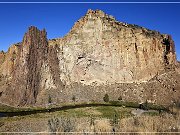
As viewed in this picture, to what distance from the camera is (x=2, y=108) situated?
108 metres

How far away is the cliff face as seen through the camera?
413ft

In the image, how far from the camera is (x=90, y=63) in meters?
136

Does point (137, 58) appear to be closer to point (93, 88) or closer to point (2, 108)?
point (93, 88)

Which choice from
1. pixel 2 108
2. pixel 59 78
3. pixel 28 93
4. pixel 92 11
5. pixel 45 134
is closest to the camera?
pixel 45 134

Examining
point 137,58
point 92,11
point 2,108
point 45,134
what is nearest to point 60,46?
point 92,11

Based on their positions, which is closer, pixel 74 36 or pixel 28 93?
pixel 28 93

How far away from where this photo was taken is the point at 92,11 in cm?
14412

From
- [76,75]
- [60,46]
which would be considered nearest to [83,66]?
[76,75]

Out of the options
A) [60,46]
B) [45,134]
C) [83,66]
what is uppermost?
[60,46]

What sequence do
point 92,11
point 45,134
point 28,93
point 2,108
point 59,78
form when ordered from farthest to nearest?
1. point 92,11
2. point 59,78
3. point 28,93
4. point 2,108
5. point 45,134

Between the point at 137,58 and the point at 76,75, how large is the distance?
2647 centimetres

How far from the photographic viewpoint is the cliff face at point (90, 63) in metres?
126

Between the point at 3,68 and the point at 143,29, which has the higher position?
the point at 143,29

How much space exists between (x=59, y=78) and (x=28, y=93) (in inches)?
601
